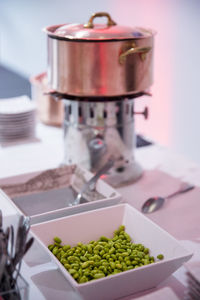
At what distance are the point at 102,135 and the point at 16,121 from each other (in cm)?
44

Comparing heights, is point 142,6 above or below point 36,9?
above

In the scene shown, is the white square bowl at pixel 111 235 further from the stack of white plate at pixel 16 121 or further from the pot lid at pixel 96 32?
the stack of white plate at pixel 16 121

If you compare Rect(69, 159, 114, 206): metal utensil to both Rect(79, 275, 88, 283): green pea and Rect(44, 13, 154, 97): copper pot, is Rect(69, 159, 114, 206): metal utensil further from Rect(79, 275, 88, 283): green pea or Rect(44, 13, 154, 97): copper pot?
Rect(79, 275, 88, 283): green pea

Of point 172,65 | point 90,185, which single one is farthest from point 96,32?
point 172,65

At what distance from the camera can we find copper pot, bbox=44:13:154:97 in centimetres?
107

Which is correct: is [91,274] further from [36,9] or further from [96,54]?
[36,9]

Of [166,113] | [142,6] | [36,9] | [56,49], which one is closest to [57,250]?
[56,49]

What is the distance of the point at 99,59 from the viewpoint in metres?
1.08

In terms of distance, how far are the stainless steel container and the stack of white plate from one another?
0.33 m

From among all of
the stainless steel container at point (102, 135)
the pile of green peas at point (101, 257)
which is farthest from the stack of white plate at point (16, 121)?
the pile of green peas at point (101, 257)

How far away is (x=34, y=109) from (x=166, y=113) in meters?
0.90

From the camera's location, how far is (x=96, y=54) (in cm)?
107

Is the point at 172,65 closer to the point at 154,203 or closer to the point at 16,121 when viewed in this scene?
the point at 16,121

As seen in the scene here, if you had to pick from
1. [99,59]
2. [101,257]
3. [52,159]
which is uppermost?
[99,59]
